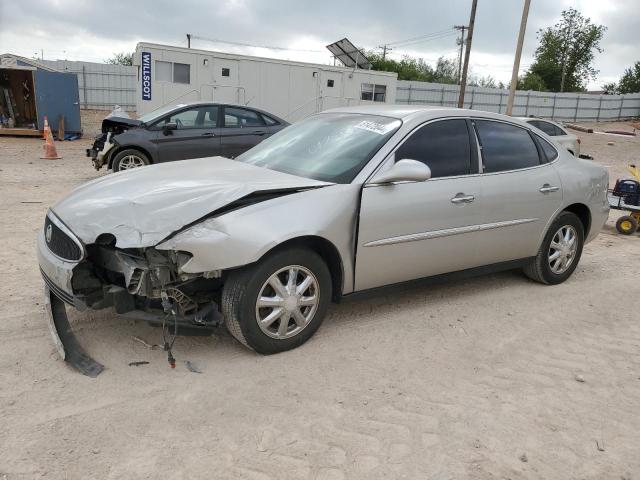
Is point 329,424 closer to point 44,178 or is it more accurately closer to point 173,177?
point 173,177

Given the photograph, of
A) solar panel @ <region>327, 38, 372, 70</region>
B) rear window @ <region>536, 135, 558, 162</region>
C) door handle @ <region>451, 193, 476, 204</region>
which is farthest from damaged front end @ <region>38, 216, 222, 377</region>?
solar panel @ <region>327, 38, 372, 70</region>

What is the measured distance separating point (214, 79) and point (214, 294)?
43.3ft

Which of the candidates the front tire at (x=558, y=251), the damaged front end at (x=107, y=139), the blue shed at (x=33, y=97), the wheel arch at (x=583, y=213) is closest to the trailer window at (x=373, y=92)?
the blue shed at (x=33, y=97)

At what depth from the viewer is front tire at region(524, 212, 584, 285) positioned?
5023mm

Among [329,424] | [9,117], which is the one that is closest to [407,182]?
[329,424]

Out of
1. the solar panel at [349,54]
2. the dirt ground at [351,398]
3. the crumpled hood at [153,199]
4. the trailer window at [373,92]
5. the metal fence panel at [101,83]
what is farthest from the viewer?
the metal fence panel at [101,83]

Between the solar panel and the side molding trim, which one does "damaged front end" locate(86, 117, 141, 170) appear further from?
the solar panel

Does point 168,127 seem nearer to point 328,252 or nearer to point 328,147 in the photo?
point 328,147

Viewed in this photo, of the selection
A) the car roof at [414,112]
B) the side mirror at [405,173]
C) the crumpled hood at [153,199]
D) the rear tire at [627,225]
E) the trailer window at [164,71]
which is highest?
the trailer window at [164,71]

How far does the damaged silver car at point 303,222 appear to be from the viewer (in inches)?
126

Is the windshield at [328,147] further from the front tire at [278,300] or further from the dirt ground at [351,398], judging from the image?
the dirt ground at [351,398]

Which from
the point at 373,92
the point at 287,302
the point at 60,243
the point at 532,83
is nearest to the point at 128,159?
the point at 60,243

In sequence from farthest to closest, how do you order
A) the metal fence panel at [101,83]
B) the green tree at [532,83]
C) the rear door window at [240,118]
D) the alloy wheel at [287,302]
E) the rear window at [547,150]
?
1. the green tree at [532,83]
2. the metal fence panel at [101,83]
3. the rear door window at [240,118]
4. the rear window at [547,150]
5. the alloy wheel at [287,302]

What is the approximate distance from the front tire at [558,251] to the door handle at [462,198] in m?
1.16
